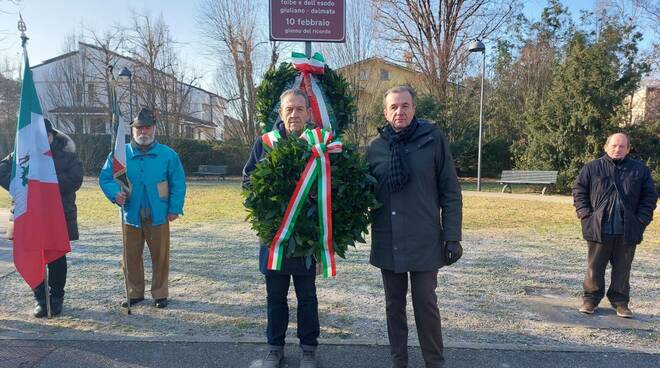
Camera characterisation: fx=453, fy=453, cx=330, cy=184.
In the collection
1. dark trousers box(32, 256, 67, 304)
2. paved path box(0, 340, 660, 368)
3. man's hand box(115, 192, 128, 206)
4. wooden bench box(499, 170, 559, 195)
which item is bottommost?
paved path box(0, 340, 660, 368)

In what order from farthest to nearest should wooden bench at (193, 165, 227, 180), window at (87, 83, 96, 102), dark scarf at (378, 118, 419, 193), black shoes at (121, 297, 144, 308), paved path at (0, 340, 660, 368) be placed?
window at (87, 83, 96, 102), wooden bench at (193, 165, 227, 180), black shoes at (121, 297, 144, 308), paved path at (0, 340, 660, 368), dark scarf at (378, 118, 419, 193)

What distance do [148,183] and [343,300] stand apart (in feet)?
7.94

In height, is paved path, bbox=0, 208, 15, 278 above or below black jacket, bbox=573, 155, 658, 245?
below

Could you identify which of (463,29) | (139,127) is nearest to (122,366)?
(139,127)

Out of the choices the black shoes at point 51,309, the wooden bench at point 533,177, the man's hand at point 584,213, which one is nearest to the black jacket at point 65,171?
the black shoes at point 51,309

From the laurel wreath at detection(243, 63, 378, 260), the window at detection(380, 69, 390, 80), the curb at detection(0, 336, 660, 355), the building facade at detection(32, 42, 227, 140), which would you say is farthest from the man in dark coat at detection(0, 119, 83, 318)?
the window at detection(380, 69, 390, 80)

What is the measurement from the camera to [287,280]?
348 centimetres

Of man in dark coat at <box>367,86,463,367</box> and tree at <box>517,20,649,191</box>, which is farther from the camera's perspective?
tree at <box>517,20,649,191</box>

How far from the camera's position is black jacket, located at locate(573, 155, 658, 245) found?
4387mm

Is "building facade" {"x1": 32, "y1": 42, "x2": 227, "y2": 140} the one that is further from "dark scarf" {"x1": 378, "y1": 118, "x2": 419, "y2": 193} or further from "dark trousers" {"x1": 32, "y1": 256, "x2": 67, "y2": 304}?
"dark scarf" {"x1": 378, "y1": 118, "x2": 419, "y2": 193}

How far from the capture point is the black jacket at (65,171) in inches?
182

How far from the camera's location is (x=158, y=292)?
4.84 m

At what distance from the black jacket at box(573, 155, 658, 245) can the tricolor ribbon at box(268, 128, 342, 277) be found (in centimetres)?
293

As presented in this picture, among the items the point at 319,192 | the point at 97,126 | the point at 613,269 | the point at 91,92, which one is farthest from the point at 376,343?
the point at 91,92
